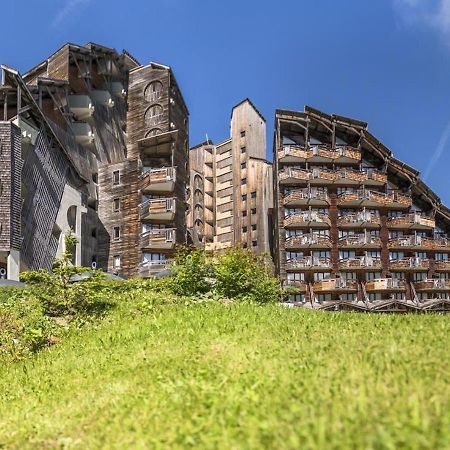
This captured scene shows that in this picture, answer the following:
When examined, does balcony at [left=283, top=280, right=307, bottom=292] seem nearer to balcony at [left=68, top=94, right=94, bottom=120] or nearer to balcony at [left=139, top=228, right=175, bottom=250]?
balcony at [left=139, top=228, right=175, bottom=250]

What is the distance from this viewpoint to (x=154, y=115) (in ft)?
182

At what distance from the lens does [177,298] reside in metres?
21.0

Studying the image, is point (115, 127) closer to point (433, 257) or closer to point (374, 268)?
point (374, 268)

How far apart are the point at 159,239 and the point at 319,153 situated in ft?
67.0

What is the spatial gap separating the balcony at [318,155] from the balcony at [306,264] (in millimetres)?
10691

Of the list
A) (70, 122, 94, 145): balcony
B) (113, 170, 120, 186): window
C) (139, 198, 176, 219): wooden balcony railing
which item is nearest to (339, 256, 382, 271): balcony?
(139, 198, 176, 219): wooden balcony railing

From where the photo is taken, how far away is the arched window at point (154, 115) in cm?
5478

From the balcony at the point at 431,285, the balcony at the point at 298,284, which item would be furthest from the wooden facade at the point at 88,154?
the balcony at the point at 431,285

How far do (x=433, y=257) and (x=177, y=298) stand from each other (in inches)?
1781

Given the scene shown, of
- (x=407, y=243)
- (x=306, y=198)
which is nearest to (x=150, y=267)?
(x=306, y=198)

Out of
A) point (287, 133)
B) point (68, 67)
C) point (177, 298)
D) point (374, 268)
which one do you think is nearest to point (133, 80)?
point (68, 67)

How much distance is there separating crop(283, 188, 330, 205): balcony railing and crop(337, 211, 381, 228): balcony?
98.5 inches

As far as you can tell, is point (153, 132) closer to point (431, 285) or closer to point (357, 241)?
point (357, 241)

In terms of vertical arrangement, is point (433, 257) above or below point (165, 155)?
below
